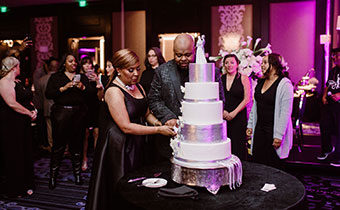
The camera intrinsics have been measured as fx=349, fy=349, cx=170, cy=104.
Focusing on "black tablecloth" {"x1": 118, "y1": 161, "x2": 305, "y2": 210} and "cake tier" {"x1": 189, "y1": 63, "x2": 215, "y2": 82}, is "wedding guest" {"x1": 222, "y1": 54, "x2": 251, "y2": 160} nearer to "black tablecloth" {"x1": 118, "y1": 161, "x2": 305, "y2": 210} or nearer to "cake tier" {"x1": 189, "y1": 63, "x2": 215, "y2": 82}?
"black tablecloth" {"x1": 118, "y1": 161, "x2": 305, "y2": 210}

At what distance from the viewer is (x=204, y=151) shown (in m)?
1.98

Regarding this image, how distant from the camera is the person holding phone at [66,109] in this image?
13.9ft

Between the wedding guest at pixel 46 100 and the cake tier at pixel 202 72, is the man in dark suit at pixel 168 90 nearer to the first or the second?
the cake tier at pixel 202 72

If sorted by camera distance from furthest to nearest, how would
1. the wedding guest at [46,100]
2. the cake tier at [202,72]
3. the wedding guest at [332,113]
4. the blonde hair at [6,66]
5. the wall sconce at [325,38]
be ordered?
the wall sconce at [325,38], the wedding guest at [46,100], the wedding guest at [332,113], the blonde hair at [6,66], the cake tier at [202,72]

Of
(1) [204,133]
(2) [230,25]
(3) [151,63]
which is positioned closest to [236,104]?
(3) [151,63]

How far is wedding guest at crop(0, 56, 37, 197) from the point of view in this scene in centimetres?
393

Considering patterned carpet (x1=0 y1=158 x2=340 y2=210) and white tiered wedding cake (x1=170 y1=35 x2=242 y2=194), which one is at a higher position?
white tiered wedding cake (x1=170 y1=35 x2=242 y2=194)

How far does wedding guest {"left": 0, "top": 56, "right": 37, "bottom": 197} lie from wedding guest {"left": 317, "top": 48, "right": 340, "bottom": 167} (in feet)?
13.4

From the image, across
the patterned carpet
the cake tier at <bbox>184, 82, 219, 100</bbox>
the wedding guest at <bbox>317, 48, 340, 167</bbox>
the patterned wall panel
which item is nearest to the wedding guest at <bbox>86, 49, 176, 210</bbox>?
the cake tier at <bbox>184, 82, 219, 100</bbox>

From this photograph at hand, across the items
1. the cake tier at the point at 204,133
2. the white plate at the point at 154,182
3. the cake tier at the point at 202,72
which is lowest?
the white plate at the point at 154,182

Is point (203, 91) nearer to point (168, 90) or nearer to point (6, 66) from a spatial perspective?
point (168, 90)

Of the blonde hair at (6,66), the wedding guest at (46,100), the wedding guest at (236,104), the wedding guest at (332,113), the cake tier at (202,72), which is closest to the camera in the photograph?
the cake tier at (202,72)

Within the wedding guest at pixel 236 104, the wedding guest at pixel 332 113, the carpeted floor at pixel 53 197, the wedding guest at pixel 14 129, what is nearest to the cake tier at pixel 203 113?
the wedding guest at pixel 236 104

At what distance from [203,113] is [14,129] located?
9.36 ft
